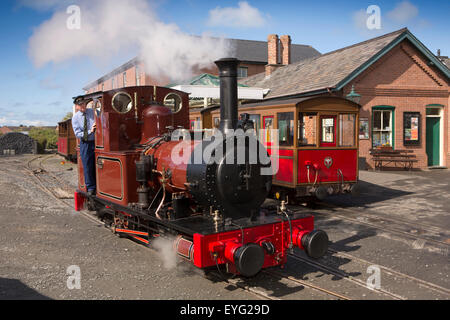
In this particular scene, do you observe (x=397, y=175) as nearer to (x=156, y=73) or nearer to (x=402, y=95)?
(x=402, y=95)

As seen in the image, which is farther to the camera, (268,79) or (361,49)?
(268,79)

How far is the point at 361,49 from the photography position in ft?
53.7

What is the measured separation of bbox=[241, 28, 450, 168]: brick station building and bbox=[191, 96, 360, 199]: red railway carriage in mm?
5584

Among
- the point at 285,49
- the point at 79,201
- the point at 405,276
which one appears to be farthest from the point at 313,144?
the point at 285,49

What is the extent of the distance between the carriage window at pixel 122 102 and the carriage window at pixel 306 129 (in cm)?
391

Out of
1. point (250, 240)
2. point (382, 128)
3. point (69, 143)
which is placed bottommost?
point (250, 240)

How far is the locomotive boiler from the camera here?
4.40m

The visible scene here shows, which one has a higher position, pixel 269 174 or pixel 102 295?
pixel 269 174

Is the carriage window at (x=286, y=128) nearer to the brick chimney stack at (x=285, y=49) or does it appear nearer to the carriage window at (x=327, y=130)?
the carriage window at (x=327, y=130)

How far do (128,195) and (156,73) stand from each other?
5212mm

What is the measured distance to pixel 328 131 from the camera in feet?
30.0

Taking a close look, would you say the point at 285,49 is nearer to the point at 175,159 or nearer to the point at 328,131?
the point at 328,131

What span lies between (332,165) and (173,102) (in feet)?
13.6
